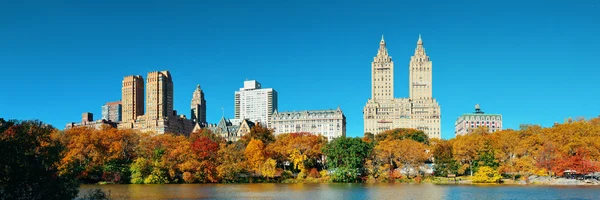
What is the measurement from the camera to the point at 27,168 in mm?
30469

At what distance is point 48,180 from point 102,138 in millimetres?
50978

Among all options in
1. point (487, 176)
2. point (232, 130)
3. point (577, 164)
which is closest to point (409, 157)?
point (487, 176)

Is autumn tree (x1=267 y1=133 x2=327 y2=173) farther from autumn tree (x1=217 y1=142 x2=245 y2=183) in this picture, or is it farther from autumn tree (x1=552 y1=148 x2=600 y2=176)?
autumn tree (x1=552 y1=148 x2=600 y2=176)

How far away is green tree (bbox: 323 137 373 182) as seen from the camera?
78.8 meters

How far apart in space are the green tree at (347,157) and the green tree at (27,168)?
165ft

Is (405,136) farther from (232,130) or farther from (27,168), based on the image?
(27,168)

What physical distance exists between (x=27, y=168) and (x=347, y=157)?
177 ft

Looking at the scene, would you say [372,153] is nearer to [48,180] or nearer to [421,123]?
[48,180]

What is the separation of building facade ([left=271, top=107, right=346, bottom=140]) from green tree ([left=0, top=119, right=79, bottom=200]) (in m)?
155

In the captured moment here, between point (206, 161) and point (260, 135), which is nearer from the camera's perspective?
point (206, 161)

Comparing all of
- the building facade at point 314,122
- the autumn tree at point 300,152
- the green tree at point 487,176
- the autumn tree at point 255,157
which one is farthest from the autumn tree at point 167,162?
the building facade at point 314,122

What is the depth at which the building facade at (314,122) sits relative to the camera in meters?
188

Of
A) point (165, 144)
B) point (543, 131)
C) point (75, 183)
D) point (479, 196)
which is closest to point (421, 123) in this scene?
point (543, 131)

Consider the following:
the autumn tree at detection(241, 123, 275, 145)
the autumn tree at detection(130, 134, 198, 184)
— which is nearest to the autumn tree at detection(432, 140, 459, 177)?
the autumn tree at detection(241, 123, 275, 145)
